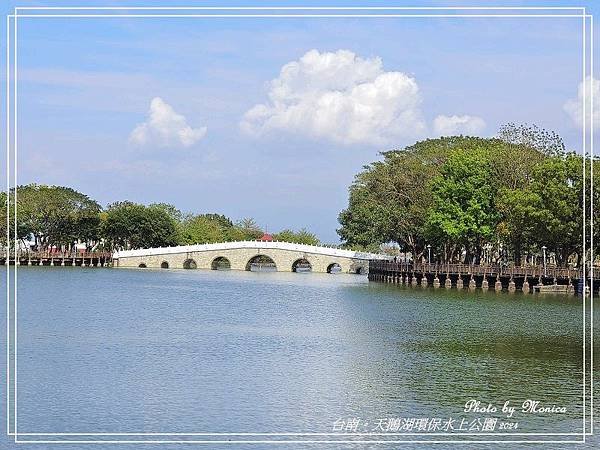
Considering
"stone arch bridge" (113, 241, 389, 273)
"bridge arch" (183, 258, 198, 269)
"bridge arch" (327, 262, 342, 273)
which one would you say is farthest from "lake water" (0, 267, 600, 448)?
"bridge arch" (183, 258, 198, 269)

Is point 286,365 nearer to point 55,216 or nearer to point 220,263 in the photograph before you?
point 55,216

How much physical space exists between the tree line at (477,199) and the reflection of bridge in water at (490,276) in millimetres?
1386

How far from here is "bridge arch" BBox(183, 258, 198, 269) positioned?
7800cm

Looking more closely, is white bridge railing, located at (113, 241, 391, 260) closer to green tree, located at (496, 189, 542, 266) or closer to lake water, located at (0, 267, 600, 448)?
green tree, located at (496, 189, 542, 266)

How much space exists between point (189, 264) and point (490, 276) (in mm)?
34825

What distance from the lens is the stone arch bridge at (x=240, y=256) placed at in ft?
245

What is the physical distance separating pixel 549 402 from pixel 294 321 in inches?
545

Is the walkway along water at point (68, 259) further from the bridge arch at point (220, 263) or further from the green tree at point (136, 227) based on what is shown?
the bridge arch at point (220, 263)

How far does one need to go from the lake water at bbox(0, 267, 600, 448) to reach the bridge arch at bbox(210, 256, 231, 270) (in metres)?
43.0

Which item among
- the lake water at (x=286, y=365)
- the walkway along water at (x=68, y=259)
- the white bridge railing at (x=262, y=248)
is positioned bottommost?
the lake water at (x=286, y=365)

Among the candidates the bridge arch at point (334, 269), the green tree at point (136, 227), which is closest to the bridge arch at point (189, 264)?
→ the green tree at point (136, 227)

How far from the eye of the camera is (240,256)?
254 ft

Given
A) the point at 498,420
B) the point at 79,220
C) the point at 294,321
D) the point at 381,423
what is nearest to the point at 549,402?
the point at 498,420

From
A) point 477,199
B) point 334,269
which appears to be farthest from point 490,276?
point 334,269
